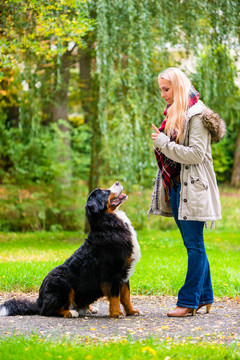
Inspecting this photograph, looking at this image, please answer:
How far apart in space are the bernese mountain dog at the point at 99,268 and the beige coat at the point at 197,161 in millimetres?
649

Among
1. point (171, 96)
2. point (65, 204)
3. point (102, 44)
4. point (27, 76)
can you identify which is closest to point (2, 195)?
point (65, 204)

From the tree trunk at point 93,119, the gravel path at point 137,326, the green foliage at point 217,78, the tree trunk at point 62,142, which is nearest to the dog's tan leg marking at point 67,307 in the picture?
the gravel path at point 137,326

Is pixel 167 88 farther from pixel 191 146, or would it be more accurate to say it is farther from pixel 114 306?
pixel 114 306

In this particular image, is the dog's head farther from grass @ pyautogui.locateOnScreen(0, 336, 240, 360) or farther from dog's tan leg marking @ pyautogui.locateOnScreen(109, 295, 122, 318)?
grass @ pyautogui.locateOnScreen(0, 336, 240, 360)

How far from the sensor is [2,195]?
1431cm

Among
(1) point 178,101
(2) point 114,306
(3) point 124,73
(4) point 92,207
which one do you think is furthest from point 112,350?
(3) point 124,73

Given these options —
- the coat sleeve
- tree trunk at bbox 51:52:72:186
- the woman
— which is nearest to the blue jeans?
the woman

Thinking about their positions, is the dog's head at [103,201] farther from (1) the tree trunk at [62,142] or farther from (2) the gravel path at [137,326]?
(1) the tree trunk at [62,142]

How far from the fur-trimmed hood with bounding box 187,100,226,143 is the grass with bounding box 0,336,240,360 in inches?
73.5

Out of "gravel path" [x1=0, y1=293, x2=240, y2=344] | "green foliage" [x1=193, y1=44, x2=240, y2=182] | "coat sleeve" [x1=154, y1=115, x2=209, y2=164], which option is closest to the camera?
"gravel path" [x1=0, y1=293, x2=240, y2=344]

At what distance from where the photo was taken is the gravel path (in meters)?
4.00

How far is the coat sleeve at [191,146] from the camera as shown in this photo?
442cm

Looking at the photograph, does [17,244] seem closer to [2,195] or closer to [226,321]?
[2,195]

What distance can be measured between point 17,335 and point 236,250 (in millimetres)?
7086
